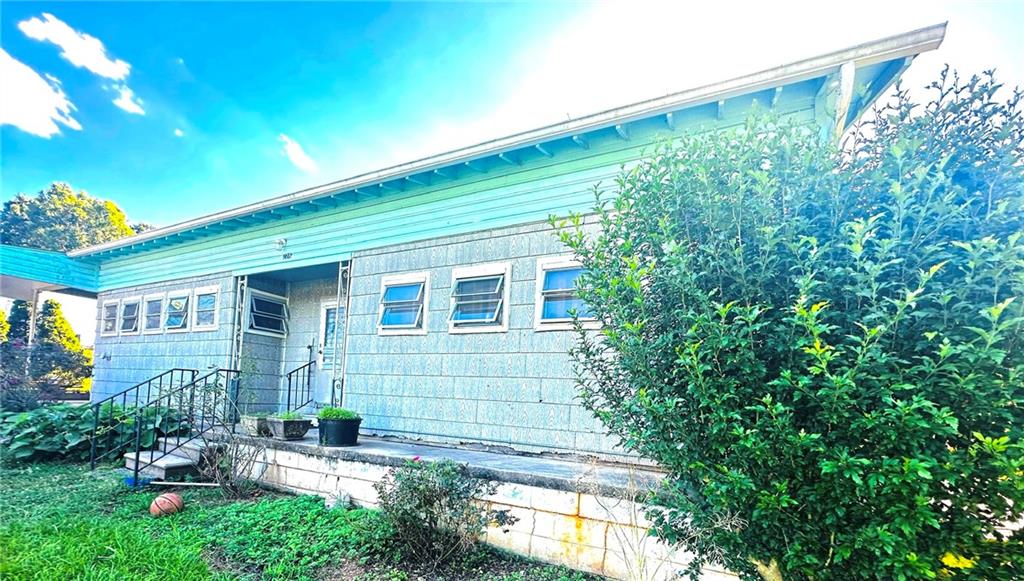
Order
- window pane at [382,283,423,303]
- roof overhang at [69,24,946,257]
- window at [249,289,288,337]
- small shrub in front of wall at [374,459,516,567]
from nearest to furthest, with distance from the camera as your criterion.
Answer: small shrub in front of wall at [374,459,516,567] → roof overhang at [69,24,946,257] → window pane at [382,283,423,303] → window at [249,289,288,337]

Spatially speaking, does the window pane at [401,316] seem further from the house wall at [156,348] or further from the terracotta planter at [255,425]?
the house wall at [156,348]

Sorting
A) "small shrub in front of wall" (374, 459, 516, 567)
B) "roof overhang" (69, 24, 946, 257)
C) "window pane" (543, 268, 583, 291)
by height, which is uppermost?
"roof overhang" (69, 24, 946, 257)

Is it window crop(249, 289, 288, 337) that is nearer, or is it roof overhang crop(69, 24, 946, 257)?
roof overhang crop(69, 24, 946, 257)

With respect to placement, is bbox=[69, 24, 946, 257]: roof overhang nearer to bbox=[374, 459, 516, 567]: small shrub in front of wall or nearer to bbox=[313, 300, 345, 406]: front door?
bbox=[313, 300, 345, 406]: front door

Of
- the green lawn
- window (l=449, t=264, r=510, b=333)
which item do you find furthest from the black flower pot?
window (l=449, t=264, r=510, b=333)

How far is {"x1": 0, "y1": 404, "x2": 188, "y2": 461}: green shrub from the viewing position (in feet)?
24.3

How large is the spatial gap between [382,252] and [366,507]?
12.2 feet

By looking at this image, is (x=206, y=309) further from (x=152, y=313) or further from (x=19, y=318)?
(x=19, y=318)

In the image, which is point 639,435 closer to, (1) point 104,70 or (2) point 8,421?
(2) point 8,421

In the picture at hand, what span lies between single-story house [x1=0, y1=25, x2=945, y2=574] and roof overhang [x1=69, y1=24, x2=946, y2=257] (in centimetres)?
2

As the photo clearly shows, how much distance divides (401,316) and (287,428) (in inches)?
79.5

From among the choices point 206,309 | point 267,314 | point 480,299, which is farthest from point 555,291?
point 206,309

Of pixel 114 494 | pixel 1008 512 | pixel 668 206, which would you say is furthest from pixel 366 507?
pixel 1008 512

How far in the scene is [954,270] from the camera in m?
2.04
